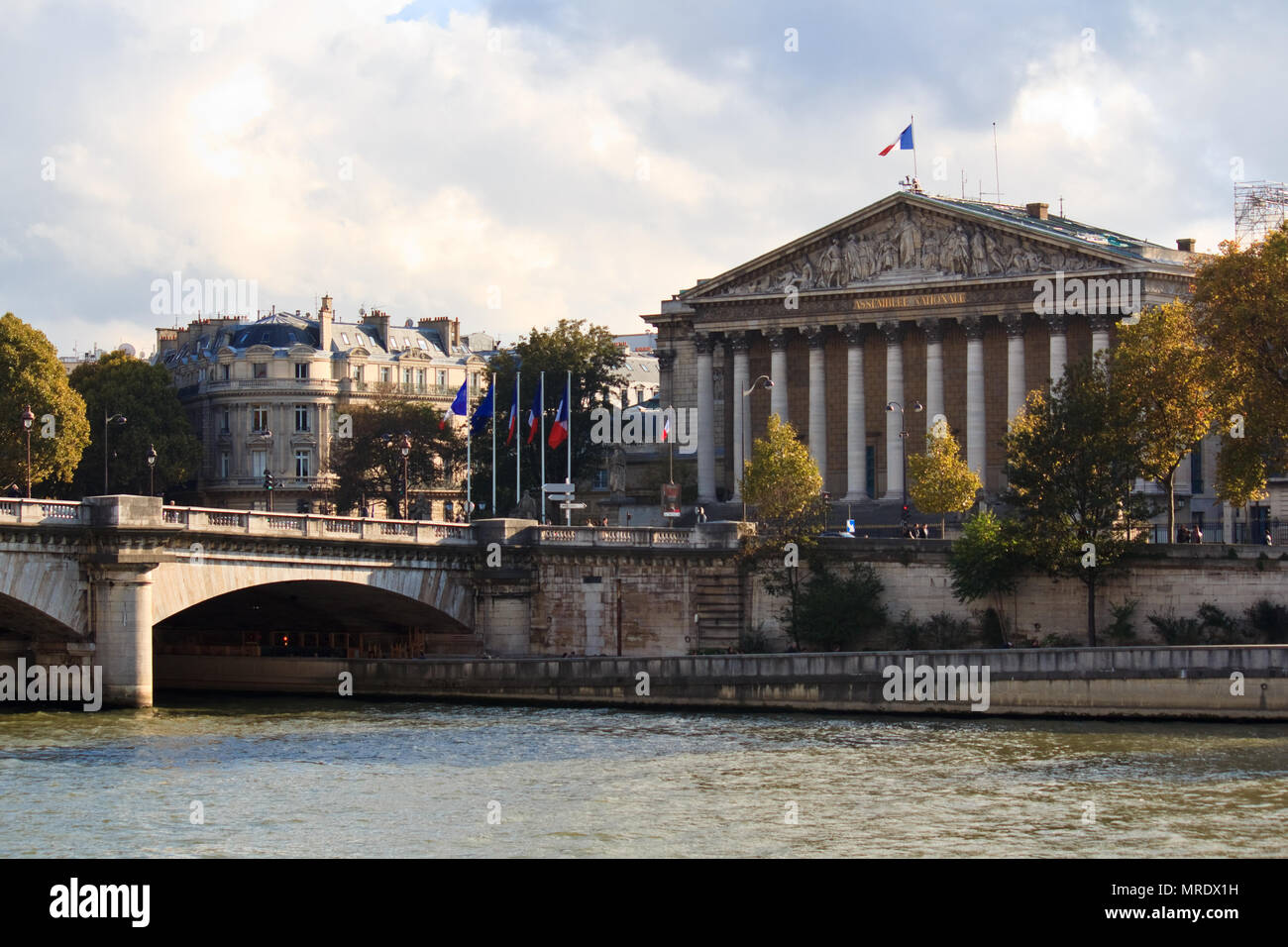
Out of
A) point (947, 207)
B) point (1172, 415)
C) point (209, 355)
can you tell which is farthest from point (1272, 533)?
point (209, 355)

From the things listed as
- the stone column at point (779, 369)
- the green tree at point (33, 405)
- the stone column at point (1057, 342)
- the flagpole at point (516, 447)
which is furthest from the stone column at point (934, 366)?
the green tree at point (33, 405)

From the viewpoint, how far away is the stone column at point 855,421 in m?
93.3

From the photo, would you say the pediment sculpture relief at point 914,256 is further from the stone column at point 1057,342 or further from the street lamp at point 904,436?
the street lamp at point 904,436

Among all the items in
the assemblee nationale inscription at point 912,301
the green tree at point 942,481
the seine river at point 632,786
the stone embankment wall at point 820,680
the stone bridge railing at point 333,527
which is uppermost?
the assemblee nationale inscription at point 912,301

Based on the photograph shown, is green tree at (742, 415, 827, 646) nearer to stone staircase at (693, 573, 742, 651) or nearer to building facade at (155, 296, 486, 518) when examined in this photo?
stone staircase at (693, 573, 742, 651)

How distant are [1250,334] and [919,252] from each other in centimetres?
2620

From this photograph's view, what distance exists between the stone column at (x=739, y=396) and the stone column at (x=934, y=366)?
8.36 meters

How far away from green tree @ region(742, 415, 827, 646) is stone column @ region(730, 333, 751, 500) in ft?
48.4

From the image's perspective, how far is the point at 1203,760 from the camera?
49469 mm

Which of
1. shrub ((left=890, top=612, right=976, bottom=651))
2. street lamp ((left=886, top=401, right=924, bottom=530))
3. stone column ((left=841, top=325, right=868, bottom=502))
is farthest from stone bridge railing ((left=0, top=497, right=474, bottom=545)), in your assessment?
stone column ((left=841, top=325, right=868, bottom=502))

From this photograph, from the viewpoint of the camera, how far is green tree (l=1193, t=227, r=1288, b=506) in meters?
65.2

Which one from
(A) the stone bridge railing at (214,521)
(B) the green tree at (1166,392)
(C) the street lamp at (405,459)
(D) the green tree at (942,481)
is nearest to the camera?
(A) the stone bridge railing at (214,521)
